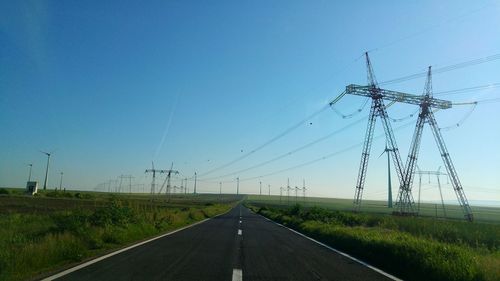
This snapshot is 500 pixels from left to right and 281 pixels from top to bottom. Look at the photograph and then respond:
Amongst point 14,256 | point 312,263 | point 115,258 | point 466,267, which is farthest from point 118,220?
point 466,267

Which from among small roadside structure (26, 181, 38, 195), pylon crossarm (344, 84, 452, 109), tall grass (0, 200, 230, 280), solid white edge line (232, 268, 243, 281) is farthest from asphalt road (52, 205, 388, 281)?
small roadside structure (26, 181, 38, 195)

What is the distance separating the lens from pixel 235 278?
9922mm

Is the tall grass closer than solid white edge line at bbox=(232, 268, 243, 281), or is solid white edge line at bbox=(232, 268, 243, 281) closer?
solid white edge line at bbox=(232, 268, 243, 281)

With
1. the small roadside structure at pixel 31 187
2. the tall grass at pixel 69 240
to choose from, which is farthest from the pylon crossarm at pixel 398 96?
the small roadside structure at pixel 31 187

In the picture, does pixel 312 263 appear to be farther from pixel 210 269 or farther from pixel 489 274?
pixel 489 274

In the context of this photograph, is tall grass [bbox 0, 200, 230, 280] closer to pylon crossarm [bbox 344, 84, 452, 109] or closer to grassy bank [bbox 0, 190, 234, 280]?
grassy bank [bbox 0, 190, 234, 280]

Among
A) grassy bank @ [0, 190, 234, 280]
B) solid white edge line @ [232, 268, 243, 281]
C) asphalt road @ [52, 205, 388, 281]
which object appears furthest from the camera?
grassy bank @ [0, 190, 234, 280]

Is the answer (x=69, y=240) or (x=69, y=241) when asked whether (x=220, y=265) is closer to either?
(x=69, y=241)

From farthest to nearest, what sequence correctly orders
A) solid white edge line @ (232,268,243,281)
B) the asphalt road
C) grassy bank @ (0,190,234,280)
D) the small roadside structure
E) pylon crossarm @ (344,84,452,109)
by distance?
the small roadside structure < pylon crossarm @ (344,84,452,109) < grassy bank @ (0,190,234,280) < the asphalt road < solid white edge line @ (232,268,243,281)

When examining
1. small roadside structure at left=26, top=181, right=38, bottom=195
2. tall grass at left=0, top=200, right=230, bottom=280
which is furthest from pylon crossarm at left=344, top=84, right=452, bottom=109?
small roadside structure at left=26, top=181, right=38, bottom=195

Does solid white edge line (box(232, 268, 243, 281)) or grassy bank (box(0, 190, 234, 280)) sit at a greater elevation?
grassy bank (box(0, 190, 234, 280))

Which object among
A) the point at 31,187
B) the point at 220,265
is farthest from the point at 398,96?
the point at 31,187

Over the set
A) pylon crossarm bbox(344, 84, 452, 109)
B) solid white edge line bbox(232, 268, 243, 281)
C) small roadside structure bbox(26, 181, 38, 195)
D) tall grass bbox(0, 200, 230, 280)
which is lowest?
solid white edge line bbox(232, 268, 243, 281)

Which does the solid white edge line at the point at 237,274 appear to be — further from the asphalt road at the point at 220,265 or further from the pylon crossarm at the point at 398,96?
the pylon crossarm at the point at 398,96
